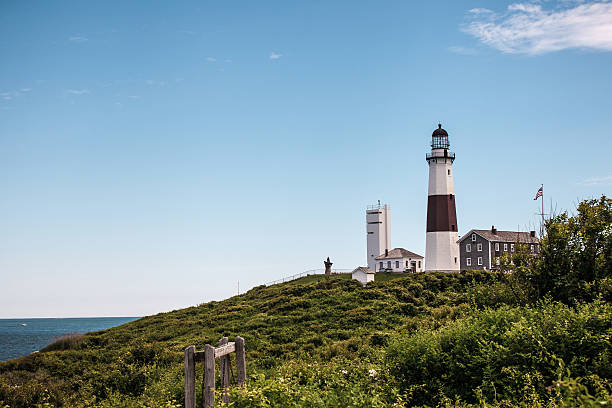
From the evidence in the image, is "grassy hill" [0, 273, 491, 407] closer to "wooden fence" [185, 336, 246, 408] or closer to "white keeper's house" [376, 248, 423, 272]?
"wooden fence" [185, 336, 246, 408]

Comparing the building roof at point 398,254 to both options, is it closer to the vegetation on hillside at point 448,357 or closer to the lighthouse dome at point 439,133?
the lighthouse dome at point 439,133

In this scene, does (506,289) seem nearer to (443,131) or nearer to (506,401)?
(506,401)

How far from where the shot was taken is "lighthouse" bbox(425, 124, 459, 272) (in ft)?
165

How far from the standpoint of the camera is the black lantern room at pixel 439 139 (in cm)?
5203

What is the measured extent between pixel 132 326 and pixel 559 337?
1398 inches

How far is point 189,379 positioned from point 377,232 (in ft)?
183

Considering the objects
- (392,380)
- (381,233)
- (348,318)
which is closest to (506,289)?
(392,380)

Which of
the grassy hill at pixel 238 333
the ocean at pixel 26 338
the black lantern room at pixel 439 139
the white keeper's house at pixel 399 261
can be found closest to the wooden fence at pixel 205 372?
the grassy hill at pixel 238 333

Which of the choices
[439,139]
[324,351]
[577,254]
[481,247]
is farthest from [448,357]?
[481,247]

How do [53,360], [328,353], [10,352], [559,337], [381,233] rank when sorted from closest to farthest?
[559,337] < [328,353] < [53,360] < [10,352] < [381,233]

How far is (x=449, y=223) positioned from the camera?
5044 centimetres

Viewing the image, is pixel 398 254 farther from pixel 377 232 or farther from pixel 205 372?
pixel 205 372

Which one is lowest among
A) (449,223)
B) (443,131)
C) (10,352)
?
(10,352)

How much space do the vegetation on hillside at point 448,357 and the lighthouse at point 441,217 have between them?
886 inches
